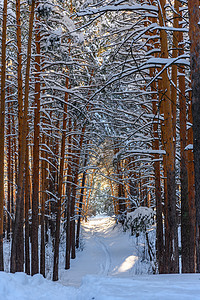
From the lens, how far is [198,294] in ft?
10.5

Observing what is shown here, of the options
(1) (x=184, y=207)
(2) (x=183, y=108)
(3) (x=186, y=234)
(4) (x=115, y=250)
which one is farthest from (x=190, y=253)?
(4) (x=115, y=250)

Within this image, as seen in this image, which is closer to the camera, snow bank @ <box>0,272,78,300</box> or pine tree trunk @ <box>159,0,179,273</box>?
snow bank @ <box>0,272,78,300</box>

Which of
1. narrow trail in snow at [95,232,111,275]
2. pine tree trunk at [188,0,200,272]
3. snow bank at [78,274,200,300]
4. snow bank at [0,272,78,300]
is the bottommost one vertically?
narrow trail in snow at [95,232,111,275]

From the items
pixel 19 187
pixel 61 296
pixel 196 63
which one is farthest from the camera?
pixel 19 187

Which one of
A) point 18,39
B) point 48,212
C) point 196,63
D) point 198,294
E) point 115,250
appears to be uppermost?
point 18,39

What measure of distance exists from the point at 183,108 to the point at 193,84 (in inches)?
128

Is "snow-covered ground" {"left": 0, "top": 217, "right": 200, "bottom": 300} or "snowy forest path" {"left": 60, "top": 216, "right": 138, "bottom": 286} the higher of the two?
"snow-covered ground" {"left": 0, "top": 217, "right": 200, "bottom": 300}

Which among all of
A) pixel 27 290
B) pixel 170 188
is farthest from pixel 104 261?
pixel 27 290

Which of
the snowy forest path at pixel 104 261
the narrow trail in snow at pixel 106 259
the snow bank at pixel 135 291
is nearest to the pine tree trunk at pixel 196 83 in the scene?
the snow bank at pixel 135 291

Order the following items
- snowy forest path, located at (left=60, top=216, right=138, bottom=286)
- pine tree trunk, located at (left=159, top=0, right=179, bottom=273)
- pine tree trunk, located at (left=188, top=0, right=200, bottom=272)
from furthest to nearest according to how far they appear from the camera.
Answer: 1. snowy forest path, located at (left=60, top=216, right=138, bottom=286)
2. pine tree trunk, located at (left=159, top=0, right=179, bottom=273)
3. pine tree trunk, located at (left=188, top=0, right=200, bottom=272)

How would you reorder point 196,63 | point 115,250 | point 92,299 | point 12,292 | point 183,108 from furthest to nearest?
1. point 115,250
2. point 183,108
3. point 196,63
4. point 12,292
5. point 92,299

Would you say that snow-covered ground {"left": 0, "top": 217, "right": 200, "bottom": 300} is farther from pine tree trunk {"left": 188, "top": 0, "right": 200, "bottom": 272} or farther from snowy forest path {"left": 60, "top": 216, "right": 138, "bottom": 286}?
snowy forest path {"left": 60, "top": 216, "right": 138, "bottom": 286}

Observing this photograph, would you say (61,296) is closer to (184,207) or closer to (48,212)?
(184,207)

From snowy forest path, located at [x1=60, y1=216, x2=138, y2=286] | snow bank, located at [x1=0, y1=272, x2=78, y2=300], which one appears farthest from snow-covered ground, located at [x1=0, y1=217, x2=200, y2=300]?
snowy forest path, located at [x1=60, y1=216, x2=138, y2=286]
